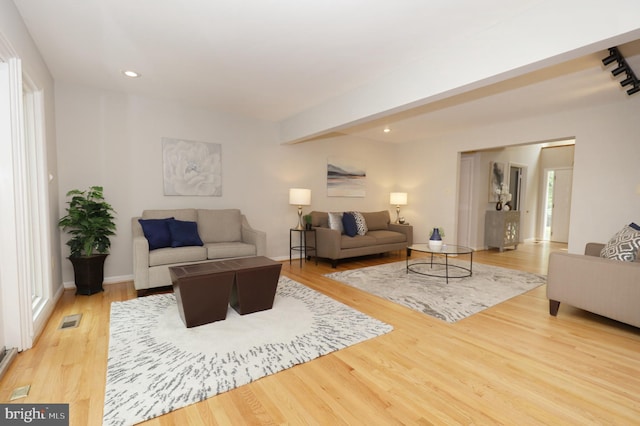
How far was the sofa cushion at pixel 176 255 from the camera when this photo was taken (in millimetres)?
3404

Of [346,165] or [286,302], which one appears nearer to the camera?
[286,302]

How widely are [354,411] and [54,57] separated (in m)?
3.93

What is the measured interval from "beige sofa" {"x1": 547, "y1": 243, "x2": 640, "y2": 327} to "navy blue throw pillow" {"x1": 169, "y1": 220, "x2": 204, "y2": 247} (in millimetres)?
3847

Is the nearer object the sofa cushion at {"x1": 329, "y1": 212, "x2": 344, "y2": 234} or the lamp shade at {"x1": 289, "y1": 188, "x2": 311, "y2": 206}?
the lamp shade at {"x1": 289, "y1": 188, "x2": 311, "y2": 206}

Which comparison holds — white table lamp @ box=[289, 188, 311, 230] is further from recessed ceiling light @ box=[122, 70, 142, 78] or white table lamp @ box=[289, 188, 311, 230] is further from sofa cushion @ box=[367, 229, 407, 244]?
recessed ceiling light @ box=[122, 70, 142, 78]

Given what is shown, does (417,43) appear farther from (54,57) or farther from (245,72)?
(54,57)

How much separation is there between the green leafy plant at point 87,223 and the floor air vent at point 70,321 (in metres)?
0.85

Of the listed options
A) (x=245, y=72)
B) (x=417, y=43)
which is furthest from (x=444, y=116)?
(x=245, y=72)

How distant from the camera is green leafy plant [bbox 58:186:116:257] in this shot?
3338 mm

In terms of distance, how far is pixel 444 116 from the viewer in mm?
4797

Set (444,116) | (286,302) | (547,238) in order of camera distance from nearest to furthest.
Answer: (286,302)
(444,116)
(547,238)

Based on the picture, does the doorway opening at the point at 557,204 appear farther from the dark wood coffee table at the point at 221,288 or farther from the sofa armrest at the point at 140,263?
the sofa armrest at the point at 140,263

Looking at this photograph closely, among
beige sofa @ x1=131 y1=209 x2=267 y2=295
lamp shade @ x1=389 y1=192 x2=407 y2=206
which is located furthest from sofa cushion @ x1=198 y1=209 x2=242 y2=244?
lamp shade @ x1=389 y1=192 x2=407 y2=206

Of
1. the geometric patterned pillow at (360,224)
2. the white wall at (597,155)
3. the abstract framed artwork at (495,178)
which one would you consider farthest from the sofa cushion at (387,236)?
the abstract framed artwork at (495,178)
